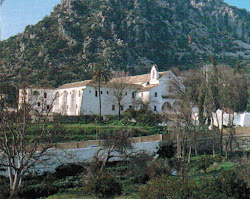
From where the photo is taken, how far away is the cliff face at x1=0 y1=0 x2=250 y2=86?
77.1m

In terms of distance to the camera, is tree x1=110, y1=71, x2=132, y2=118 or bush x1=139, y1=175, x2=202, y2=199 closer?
bush x1=139, y1=175, x2=202, y2=199

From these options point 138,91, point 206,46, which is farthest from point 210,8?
point 138,91

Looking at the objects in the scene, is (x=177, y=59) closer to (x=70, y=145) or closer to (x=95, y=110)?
(x=95, y=110)

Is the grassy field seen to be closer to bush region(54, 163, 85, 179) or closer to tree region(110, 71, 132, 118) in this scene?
bush region(54, 163, 85, 179)

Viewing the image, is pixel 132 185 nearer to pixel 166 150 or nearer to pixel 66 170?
pixel 66 170

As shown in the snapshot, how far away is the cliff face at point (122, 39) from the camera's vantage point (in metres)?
77.1

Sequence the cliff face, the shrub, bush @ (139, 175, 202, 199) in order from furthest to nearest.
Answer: the cliff face → the shrub → bush @ (139, 175, 202, 199)

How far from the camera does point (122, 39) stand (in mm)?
92938

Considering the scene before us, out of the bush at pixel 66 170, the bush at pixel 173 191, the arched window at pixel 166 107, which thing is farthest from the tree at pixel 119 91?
the bush at pixel 173 191

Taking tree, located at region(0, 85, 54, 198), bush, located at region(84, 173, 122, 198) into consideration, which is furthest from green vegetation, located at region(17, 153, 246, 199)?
tree, located at region(0, 85, 54, 198)

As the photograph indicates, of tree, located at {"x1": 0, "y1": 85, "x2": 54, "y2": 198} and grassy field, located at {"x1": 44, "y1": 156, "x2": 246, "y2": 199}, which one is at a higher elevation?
tree, located at {"x1": 0, "y1": 85, "x2": 54, "y2": 198}

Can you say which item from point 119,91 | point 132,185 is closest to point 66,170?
point 132,185

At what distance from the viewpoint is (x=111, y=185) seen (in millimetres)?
12328

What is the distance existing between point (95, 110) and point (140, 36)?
190 ft
